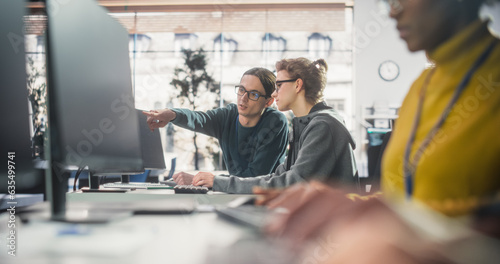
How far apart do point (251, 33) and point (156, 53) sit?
207 centimetres

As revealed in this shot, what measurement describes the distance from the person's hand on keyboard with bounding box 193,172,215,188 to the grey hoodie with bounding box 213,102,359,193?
2cm

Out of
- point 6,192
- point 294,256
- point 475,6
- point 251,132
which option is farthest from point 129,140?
point 251,132

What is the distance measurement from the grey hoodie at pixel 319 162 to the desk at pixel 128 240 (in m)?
0.76

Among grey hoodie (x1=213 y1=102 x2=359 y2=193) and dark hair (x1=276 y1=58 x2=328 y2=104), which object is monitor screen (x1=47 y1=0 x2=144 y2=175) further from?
dark hair (x1=276 y1=58 x2=328 y2=104)

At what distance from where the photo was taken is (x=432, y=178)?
2.02 ft

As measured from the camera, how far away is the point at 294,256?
0.41 metres

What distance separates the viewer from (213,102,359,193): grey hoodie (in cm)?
150

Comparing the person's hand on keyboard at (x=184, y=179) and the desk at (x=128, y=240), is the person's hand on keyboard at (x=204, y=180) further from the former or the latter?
the desk at (x=128, y=240)

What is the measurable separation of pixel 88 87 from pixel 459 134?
67 centimetres

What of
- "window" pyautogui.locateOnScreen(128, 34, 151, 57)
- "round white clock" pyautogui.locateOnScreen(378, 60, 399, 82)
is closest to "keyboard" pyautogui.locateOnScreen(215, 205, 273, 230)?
"round white clock" pyautogui.locateOnScreen(378, 60, 399, 82)

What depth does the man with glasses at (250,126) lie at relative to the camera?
7.06ft

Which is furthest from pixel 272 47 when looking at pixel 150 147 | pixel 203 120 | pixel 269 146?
pixel 150 147

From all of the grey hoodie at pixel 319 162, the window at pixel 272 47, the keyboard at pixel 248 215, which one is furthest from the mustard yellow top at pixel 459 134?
the window at pixel 272 47

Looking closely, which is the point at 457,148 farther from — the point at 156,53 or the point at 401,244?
the point at 156,53
